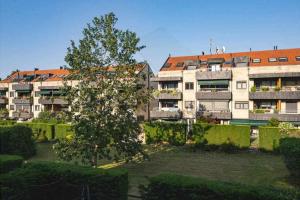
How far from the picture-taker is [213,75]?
4722 centimetres

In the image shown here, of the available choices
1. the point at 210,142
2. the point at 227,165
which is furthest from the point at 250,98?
the point at 227,165

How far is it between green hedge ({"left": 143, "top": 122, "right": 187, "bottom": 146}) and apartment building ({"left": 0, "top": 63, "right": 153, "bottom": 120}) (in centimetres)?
2805

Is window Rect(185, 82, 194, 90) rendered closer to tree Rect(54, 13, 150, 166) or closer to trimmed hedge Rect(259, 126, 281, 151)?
trimmed hedge Rect(259, 126, 281, 151)

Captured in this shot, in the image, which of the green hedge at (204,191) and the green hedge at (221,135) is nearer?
the green hedge at (204,191)

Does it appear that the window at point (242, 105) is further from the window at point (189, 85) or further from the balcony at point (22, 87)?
the balcony at point (22, 87)

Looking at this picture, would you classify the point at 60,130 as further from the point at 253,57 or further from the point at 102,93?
the point at 253,57

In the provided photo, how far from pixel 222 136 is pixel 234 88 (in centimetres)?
1678

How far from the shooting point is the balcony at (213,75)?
4625 centimetres

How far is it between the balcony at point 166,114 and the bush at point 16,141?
2341 centimetres

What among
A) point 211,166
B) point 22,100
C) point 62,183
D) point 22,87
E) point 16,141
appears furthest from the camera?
point 22,87

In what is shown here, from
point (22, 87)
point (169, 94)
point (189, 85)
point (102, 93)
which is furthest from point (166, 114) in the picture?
point (22, 87)

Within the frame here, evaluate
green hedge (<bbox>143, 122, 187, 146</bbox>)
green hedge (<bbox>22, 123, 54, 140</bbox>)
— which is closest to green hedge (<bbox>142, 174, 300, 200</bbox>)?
green hedge (<bbox>143, 122, 187, 146</bbox>)

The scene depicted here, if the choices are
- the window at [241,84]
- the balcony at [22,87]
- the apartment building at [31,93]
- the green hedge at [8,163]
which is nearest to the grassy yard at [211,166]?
the green hedge at [8,163]

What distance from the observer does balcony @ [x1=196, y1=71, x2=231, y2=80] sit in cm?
4625
